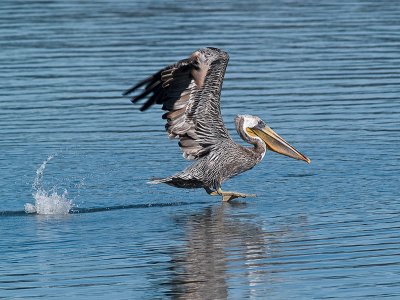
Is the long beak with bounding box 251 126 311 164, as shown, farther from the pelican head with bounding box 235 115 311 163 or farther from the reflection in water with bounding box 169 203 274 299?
the reflection in water with bounding box 169 203 274 299

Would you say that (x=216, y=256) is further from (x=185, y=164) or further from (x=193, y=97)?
(x=185, y=164)

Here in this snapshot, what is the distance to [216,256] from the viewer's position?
9359 mm

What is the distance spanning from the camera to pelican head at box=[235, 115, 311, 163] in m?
12.1

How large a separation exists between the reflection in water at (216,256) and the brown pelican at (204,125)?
2.23ft

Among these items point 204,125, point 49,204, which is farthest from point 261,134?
point 49,204

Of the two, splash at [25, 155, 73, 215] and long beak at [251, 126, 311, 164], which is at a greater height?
long beak at [251, 126, 311, 164]

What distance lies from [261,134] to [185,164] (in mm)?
1086

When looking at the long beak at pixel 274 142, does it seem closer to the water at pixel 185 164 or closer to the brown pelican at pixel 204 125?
the brown pelican at pixel 204 125

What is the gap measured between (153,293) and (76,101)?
8.12m

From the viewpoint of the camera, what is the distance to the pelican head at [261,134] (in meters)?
12.1

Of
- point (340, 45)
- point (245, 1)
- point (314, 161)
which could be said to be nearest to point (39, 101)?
point (314, 161)

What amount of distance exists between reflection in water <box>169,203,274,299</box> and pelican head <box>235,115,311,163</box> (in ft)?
3.84

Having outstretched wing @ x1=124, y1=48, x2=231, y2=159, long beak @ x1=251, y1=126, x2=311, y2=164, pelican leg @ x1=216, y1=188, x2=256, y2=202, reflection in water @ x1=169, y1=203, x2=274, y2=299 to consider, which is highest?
outstretched wing @ x1=124, y1=48, x2=231, y2=159

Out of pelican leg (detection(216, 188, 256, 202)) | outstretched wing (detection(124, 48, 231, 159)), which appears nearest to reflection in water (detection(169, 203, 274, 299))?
pelican leg (detection(216, 188, 256, 202))
